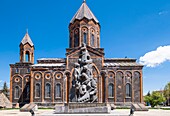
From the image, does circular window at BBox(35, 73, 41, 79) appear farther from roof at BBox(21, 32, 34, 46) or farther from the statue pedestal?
the statue pedestal

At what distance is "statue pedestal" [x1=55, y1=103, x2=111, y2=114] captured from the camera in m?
13.8

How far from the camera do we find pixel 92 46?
136 feet

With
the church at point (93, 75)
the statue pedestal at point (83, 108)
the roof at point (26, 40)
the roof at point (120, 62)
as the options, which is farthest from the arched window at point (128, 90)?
the statue pedestal at point (83, 108)

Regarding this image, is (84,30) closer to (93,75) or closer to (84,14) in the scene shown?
(84,14)

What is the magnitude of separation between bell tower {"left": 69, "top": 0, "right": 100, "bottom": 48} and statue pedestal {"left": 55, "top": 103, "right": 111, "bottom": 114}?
27.2 m

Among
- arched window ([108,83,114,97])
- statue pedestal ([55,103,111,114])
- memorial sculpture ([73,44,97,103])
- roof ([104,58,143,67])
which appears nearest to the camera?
statue pedestal ([55,103,111,114])

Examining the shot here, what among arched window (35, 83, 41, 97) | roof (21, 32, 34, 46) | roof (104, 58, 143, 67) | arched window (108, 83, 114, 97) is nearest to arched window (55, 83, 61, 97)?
arched window (35, 83, 41, 97)

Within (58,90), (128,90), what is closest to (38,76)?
(58,90)

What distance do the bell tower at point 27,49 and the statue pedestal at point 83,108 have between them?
31.5 m

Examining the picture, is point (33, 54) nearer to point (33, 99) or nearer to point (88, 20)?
point (33, 99)

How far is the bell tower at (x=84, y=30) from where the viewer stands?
41156mm

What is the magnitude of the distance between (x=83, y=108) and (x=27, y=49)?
106ft

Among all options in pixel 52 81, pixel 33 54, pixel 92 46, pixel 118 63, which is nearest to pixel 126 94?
pixel 118 63

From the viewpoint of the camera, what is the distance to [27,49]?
43719mm
